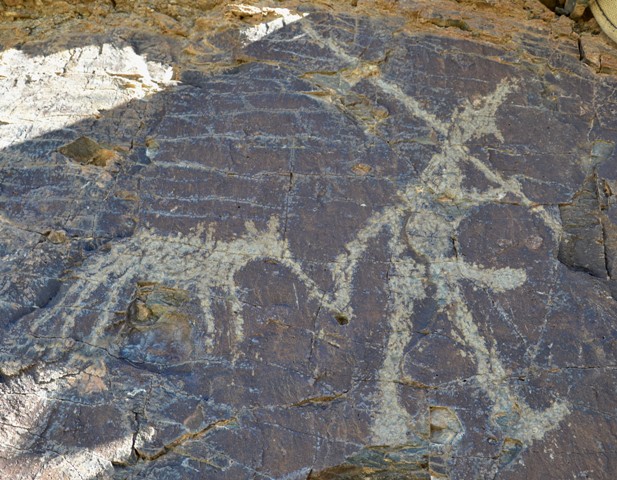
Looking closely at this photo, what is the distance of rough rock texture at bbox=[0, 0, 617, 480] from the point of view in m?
3.06

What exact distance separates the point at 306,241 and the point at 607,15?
203 cm

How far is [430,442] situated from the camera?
306cm

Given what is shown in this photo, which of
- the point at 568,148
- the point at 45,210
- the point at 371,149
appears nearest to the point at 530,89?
the point at 568,148

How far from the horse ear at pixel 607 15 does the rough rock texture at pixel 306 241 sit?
0.06 m

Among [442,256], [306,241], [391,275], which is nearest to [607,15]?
[442,256]

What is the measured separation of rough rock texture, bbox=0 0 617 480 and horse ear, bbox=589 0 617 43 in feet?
0.21

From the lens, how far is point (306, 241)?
344 cm

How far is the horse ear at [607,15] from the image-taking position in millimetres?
4027

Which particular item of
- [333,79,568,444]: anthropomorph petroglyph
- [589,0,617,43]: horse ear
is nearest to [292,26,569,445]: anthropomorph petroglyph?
[333,79,568,444]: anthropomorph petroglyph

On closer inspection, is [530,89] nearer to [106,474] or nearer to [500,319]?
[500,319]

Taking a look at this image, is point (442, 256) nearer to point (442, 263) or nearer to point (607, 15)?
point (442, 263)

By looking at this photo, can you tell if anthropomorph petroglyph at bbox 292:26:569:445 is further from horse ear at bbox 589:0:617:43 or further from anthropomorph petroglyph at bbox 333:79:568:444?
horse ear at bbox 589:0:617:43

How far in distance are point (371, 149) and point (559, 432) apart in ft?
4.87

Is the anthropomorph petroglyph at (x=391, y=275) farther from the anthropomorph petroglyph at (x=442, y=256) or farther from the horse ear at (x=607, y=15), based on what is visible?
the horse ear at (x=607, y=15)
